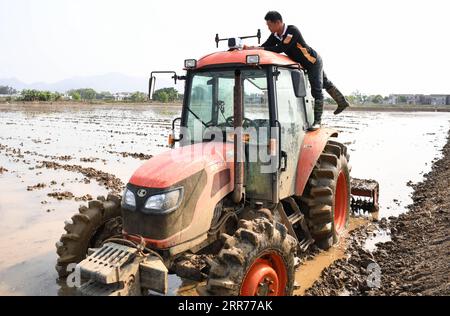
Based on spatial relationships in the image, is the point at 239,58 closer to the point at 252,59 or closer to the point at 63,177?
the point at 252,59

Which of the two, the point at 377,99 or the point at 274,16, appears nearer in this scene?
the point at 274,16

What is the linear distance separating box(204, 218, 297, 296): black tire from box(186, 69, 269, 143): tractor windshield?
A: 56.8 inches

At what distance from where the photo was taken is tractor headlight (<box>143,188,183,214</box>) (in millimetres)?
A: 3861

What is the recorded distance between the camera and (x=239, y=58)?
191 inches

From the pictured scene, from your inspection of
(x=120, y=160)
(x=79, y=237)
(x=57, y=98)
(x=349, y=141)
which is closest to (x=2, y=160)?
(x=120, y=160)

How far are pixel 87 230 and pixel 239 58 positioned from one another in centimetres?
262

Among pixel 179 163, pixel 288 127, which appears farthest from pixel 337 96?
pixel 179 163

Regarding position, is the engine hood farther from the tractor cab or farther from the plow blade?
the plow blade

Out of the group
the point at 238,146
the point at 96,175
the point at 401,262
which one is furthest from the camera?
the point at 96,175

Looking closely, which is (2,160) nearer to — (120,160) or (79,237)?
(120,160)

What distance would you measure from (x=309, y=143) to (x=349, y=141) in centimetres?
1634

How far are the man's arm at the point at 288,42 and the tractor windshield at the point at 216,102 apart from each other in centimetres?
70
